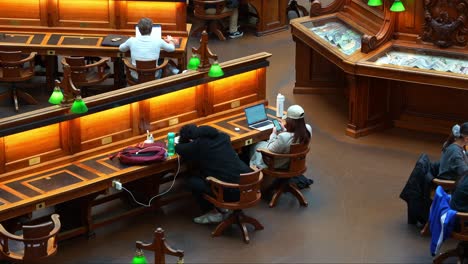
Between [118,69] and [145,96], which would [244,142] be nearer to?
[145,96]

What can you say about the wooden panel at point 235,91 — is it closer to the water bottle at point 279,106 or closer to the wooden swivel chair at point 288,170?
the water bottle at point 279,106

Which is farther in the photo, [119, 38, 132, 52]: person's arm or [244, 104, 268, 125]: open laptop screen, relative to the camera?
[119, 38, 132, 52]: person's arm

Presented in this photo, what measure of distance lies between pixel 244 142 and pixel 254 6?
622cm

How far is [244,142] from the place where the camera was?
39.9ft

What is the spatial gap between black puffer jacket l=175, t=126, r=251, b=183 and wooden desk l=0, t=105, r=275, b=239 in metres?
0.23

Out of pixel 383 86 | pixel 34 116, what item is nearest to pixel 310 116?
pixel 383 86

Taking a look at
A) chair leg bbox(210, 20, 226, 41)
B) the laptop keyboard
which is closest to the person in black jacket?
the laptop keyboard

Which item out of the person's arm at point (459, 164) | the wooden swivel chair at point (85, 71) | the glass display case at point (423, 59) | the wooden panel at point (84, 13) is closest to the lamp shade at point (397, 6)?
the glass display case at point (423, 59)

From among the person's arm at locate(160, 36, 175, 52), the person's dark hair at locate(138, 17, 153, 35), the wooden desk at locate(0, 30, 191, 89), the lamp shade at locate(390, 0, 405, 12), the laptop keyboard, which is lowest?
the laptop keyboard

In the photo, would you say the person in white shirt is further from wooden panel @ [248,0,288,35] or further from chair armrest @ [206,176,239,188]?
wooden panel @ [248,0,288,35]

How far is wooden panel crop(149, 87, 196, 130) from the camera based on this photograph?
12.0m

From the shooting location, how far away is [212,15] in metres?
17.7

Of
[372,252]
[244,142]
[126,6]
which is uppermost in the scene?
[126,6]

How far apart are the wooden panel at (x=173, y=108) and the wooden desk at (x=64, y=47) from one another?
2.35m
